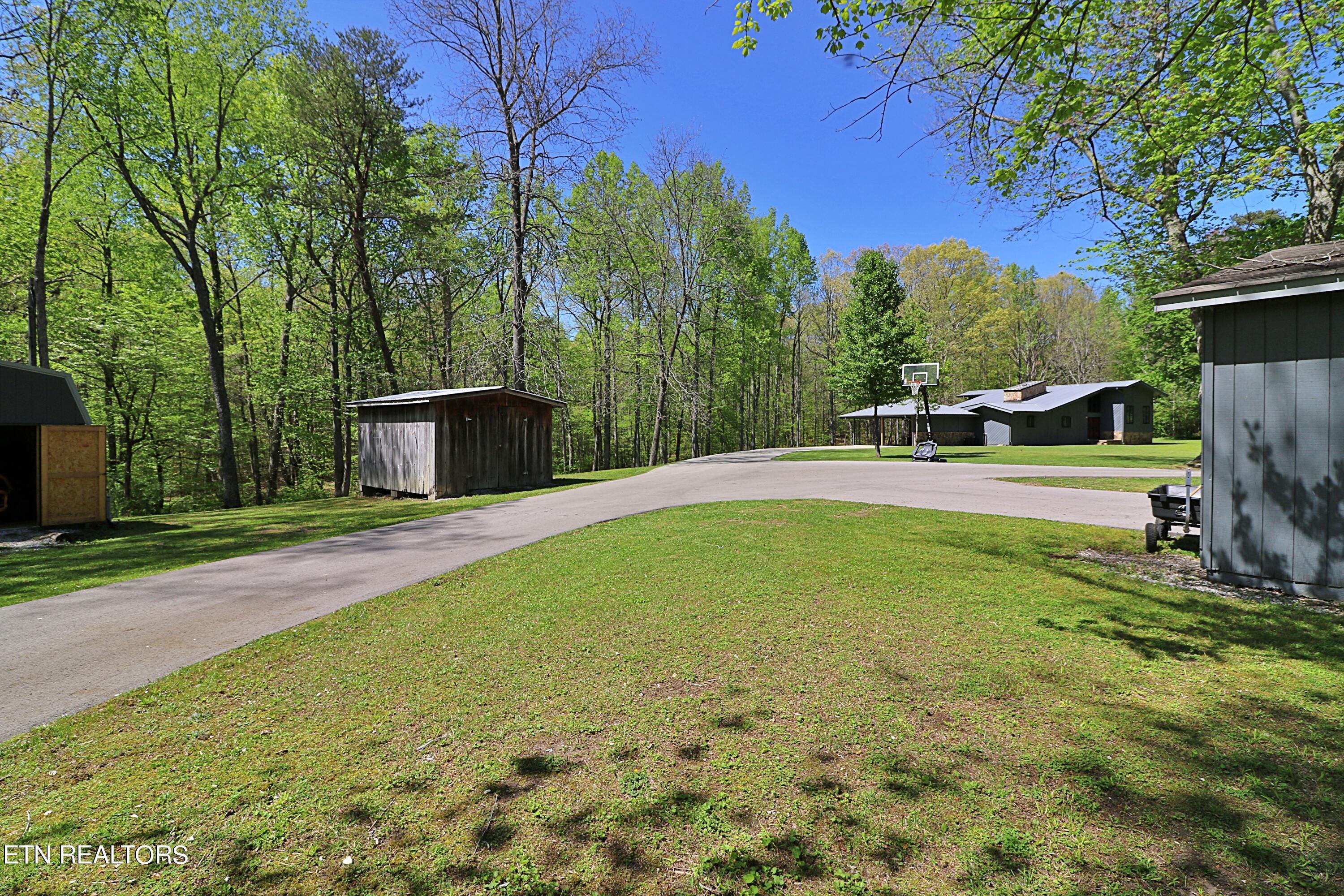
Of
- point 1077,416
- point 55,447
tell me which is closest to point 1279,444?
point 55,447

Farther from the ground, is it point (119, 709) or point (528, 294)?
point (528, 294)

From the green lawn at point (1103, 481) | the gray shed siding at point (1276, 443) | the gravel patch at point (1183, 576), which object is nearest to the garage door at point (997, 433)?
the green lawn at point (1103, 481)

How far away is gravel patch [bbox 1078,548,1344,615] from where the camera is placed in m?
5.01

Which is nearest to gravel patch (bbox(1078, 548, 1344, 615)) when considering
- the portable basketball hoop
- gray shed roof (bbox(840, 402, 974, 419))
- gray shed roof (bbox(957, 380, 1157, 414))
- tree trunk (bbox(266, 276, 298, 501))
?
the portable basketball hoop

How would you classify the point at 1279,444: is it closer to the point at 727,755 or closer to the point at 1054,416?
the point at 727,755

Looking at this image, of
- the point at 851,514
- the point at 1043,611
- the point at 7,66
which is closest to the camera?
the point at 1043,611

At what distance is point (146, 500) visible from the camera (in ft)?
65.6

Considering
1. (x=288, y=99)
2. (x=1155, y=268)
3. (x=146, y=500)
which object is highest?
(x=288, y=99)

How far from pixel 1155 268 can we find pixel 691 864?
1805 cm

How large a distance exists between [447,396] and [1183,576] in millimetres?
14846

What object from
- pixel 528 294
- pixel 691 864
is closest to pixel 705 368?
pixel 528 294

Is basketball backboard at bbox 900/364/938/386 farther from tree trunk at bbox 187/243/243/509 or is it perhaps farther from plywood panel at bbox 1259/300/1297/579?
tree trunk at bbox 187/243/243/509

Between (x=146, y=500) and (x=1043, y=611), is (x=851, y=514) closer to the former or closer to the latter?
(x=1043, y=611)

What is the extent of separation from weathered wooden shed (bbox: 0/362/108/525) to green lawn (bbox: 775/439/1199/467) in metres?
24.2
